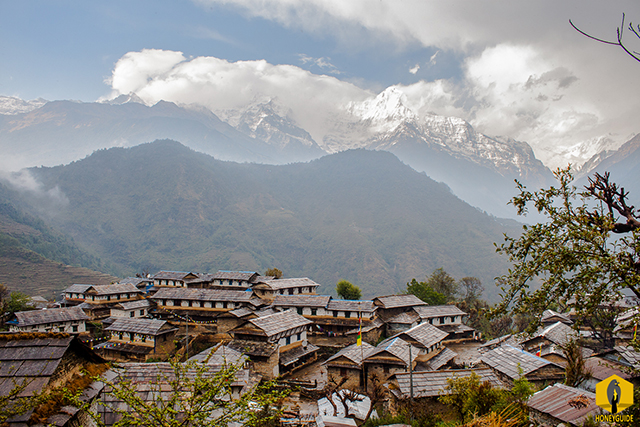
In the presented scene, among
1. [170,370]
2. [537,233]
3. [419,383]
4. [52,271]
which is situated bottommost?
[419,383]

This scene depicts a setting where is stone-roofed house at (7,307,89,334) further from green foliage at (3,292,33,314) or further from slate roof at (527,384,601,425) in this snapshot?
slate roof at (527,384,601,425)

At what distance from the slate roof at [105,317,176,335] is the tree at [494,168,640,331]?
38.2 metres

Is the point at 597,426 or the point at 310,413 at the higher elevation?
the point at 597,426

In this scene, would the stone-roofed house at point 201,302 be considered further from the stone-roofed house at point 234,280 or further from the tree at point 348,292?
the tree at point 348,292

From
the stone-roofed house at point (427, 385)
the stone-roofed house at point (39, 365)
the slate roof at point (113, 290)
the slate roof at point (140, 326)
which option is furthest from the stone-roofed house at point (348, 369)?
the slate roof at point (113, 290)

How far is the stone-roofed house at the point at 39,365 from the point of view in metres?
8.33

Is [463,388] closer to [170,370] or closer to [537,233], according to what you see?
[537,233]

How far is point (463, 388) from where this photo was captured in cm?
1582

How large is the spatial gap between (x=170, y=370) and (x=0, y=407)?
27.5 feet

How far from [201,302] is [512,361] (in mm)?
40415

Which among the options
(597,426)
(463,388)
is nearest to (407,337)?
(463,388)

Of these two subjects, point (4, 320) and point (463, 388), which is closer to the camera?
point (463, 388)

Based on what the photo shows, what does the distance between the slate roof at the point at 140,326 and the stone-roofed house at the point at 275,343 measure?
9.98 metres

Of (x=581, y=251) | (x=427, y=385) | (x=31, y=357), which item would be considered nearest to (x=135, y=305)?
(x=427, y=385)
